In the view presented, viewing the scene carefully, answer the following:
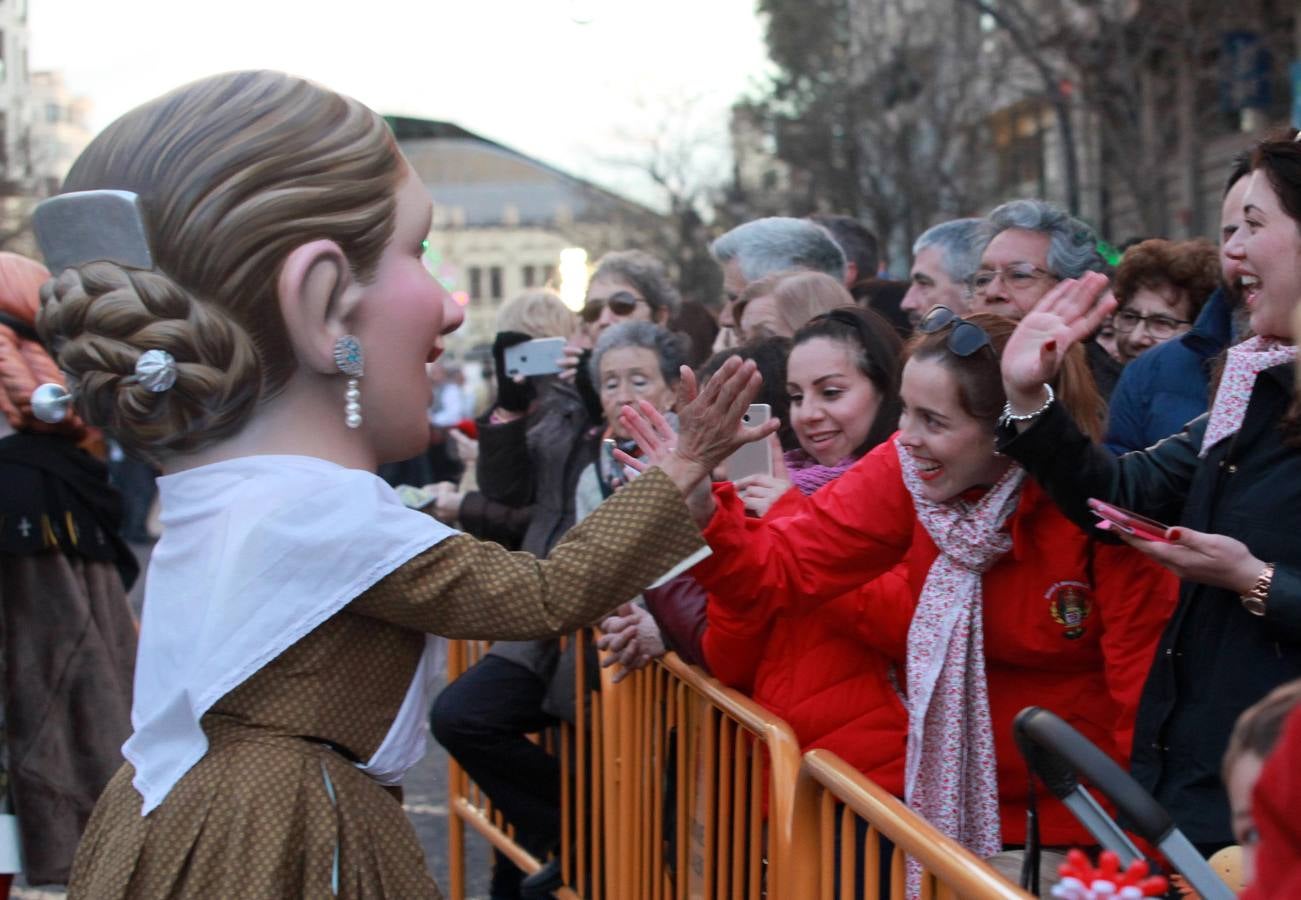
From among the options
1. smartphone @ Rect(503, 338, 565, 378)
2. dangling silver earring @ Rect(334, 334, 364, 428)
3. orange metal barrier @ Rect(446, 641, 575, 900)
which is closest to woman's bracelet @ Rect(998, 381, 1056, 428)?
dangling silver earring @ Rect(334, 334, 364, 428)

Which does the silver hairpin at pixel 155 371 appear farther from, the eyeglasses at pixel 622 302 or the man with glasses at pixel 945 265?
the eyeglasses at pixel 622 302

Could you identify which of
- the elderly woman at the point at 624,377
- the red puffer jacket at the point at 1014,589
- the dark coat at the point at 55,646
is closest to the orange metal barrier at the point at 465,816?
the elderly woman at the point at 624,377

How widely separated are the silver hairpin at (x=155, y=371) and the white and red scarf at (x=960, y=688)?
144 centimetres

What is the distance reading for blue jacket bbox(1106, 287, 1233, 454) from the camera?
4.02 m

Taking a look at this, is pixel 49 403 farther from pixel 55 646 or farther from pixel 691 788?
pixel 55 646

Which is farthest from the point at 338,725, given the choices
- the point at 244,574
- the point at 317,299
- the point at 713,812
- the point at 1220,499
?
the point at 1220,499

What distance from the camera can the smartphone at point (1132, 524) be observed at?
8.08 ft

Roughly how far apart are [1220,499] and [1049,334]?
395 mm

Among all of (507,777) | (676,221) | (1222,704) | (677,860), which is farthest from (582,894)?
(676,221)

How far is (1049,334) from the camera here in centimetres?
264

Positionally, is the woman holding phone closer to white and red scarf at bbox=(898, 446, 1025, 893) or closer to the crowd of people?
the crowd of people

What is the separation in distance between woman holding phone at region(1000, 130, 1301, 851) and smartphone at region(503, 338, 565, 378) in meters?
3.03

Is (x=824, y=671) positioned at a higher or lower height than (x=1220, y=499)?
lower

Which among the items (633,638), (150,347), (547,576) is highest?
(150,347)
